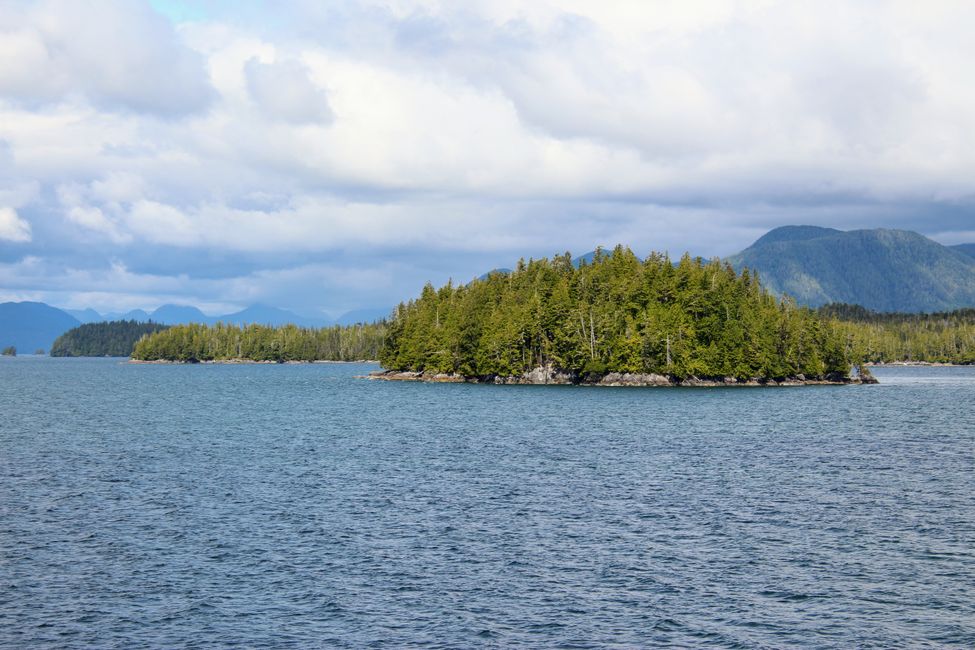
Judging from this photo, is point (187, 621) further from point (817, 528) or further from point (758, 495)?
point (758, 495)

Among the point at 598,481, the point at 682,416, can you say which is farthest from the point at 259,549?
the point at 682,416

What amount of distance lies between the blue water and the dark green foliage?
86.7m

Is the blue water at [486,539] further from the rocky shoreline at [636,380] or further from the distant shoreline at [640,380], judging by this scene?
the rocky shoreline at [636,380]

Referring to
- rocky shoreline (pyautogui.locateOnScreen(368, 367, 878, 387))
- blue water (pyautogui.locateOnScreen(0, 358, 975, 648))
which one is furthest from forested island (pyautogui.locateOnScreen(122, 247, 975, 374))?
blue water (pyautogui.locateOnScreen(0, 358, 975, 648))

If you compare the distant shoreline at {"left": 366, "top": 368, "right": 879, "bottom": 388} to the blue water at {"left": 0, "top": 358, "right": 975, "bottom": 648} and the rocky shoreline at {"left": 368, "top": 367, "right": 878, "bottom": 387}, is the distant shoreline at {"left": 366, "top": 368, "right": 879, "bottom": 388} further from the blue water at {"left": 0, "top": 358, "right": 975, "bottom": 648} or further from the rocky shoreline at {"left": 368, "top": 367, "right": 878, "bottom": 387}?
the blue water at {"left": 0, "top": 358, "right": 975, "bottom": 648}

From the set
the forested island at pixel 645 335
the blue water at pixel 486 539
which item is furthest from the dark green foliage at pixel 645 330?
the blue water at pixel 486 539

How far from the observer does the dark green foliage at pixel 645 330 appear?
171750 millimetres

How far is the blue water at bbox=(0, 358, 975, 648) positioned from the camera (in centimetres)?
2908

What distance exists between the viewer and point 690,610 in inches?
1205

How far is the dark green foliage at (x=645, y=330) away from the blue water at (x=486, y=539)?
285 feet

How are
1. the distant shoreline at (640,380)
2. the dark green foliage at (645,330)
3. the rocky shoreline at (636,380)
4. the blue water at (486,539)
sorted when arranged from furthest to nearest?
the rocky shoreline at (636,380) → the distant shoreline at (640,380) → the dark green foliage at (645,330) → the blue water at (486,539)

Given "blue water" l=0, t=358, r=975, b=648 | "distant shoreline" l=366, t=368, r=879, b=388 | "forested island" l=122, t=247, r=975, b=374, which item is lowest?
"blue water" l=0, t=358, r=975, b=648

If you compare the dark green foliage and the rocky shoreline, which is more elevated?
the dark green foliage

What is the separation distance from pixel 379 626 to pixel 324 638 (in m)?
2.04
